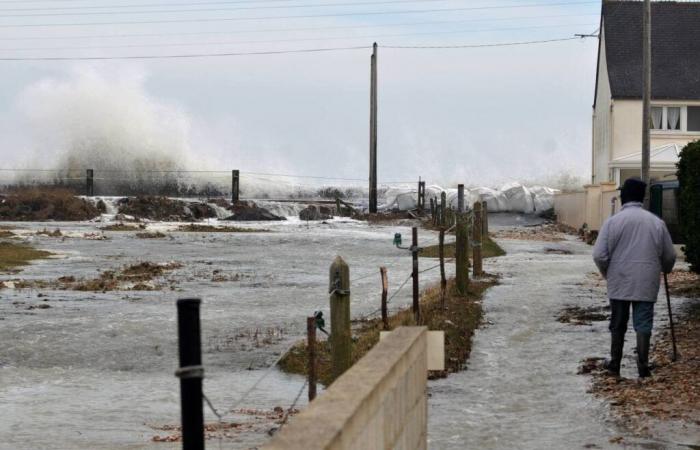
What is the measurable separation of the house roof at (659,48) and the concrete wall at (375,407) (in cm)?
4041

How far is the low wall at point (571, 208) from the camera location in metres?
40.8

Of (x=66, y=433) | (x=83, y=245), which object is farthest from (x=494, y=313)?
(x=83, y=245)

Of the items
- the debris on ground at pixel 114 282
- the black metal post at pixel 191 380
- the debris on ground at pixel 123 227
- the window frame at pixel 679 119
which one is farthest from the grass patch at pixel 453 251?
the black metal post at pixel 191 380

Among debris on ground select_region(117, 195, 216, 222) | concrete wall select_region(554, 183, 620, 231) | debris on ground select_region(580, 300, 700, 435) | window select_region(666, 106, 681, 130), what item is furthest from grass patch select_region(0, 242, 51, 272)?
window select_region(666, 106, 681, 130)

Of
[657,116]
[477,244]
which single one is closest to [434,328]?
[477,244]

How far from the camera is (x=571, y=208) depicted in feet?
147

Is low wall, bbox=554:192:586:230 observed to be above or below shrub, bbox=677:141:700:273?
below

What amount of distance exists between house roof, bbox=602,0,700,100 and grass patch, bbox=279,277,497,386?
29348 mm

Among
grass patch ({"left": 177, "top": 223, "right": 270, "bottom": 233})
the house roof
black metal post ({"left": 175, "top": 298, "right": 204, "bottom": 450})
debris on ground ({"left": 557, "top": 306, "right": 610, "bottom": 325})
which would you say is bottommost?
grass patch ({"left": 177, "top": 223, "right": 270, "bottom": 233})

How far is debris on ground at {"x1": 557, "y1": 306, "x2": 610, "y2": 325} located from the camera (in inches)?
626

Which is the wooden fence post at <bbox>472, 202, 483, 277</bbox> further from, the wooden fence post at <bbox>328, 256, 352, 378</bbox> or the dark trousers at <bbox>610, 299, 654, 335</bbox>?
the wooden fence post at <bbox>328, 256, 352, 378</bbox>

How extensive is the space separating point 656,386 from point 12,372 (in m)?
6.55

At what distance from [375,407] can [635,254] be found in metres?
6.10

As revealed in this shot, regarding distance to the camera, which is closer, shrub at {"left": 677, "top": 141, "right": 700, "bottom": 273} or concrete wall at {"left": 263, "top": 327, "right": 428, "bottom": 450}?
concrete wall at {"left": 263, "top": 327, "right": 428, "bottom": 450}
